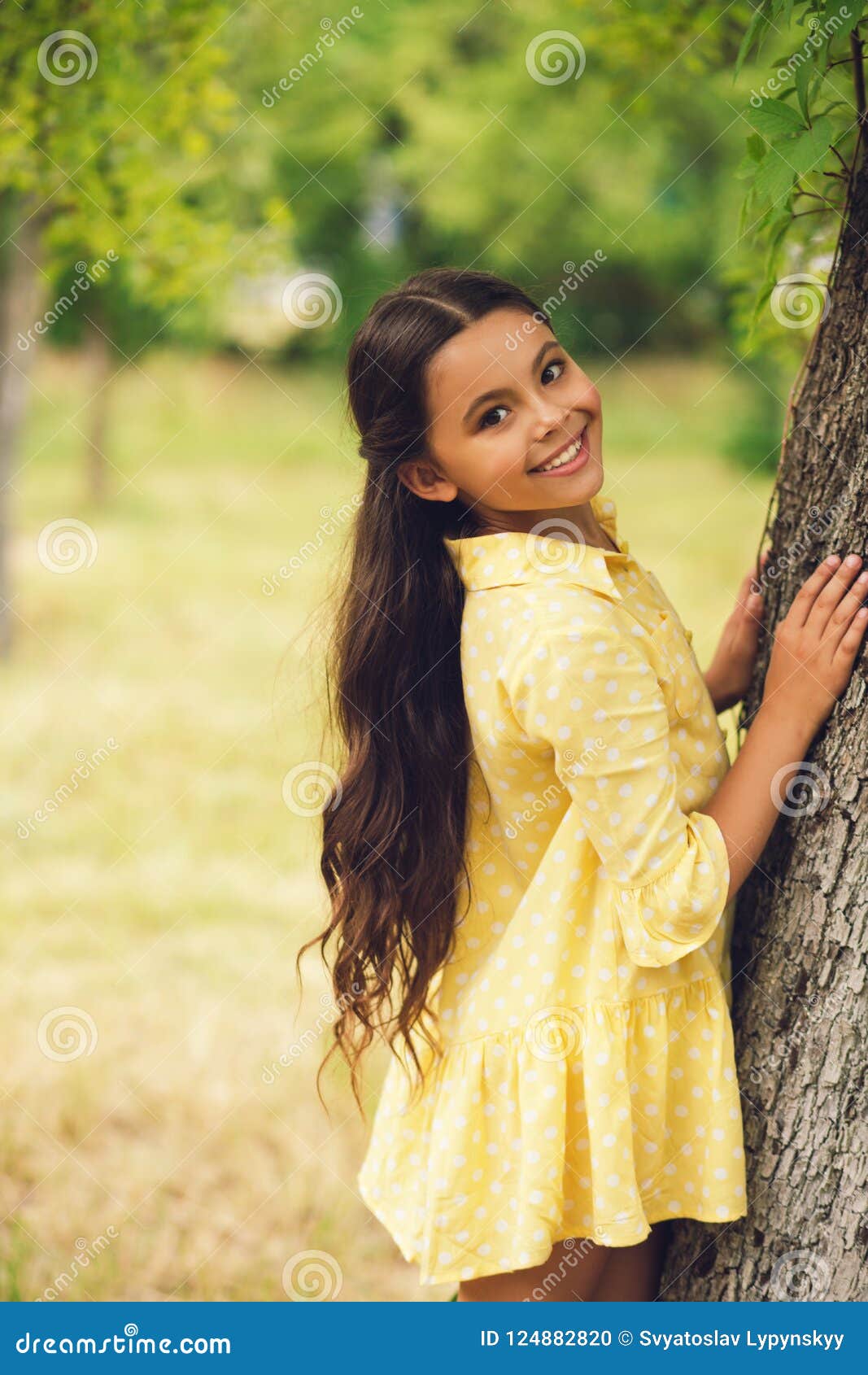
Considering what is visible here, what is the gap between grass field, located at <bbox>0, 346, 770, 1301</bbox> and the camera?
257 centimetres

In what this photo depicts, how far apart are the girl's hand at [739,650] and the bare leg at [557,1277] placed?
30.5 inches

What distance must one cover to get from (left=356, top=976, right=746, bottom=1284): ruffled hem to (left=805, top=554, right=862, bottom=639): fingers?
1.61 feet

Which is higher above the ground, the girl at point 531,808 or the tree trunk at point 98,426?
the girl at point 531,808

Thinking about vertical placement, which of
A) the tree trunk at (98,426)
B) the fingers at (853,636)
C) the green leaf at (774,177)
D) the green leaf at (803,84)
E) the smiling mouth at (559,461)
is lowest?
the tree trunk at (98,426)

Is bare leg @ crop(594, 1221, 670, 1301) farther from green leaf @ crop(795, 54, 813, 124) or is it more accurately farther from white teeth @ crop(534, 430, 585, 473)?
green leaf @ crop(795, 54, 813, 124)

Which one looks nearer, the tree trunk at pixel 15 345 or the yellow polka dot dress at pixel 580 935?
the yellow polka dot dress at pixel 580 935

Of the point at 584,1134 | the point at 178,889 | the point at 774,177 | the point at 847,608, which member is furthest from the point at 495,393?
the point at 178,889

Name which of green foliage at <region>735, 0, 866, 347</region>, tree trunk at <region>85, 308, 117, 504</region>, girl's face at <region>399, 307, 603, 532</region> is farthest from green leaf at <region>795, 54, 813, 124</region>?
tree trunk at <region>85, 308, 117, 504</region>

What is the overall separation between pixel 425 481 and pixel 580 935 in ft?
2.05

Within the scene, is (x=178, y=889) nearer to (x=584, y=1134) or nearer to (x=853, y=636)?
(x=584, y=1134)

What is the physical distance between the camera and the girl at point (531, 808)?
1.45m

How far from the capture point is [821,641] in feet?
4.94
